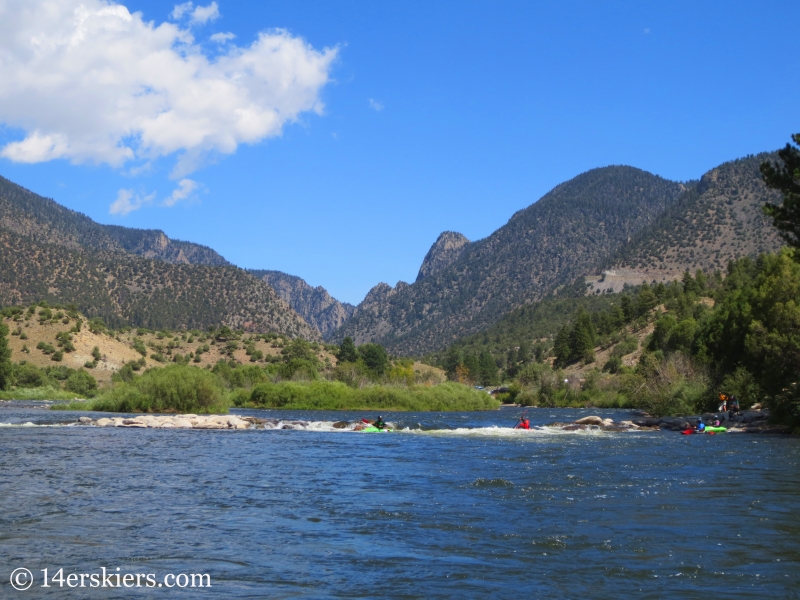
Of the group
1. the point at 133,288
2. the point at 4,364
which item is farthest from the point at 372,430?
the point at 133,288

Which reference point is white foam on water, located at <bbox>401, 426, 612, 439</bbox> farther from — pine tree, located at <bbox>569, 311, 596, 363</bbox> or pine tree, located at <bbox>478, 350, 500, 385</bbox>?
pine tree, located at <bbox>478, 350, 500, 385</bbox>

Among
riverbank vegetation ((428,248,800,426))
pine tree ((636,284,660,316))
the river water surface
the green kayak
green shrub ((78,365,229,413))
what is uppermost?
pine tree ((636,284,660,316))

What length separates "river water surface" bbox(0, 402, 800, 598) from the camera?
11.9 metres

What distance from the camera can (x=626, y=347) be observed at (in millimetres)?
118125

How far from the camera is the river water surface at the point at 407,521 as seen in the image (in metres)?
11.9

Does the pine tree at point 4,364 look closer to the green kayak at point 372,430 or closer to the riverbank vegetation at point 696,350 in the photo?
the green kayak at point 372,430

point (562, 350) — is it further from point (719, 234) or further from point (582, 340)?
point (719, 234)

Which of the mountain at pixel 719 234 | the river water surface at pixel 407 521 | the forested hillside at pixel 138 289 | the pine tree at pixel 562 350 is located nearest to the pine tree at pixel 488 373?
the pine tree at pixel 562 350

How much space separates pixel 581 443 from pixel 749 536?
2129 centimetres

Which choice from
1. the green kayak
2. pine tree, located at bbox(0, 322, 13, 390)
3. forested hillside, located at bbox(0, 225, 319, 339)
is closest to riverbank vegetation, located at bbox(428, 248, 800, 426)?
the green kayak

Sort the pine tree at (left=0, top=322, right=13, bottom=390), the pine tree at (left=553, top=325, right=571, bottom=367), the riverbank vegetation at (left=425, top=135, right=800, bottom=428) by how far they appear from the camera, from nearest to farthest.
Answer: the riverbank vegetation at (left=425, top=135, right=800, bottom=428)
the pine tree at (left=0, top=322, right=13, bottom=390)
the pine tree at (left=553, top=325, right=571, bottom=367)

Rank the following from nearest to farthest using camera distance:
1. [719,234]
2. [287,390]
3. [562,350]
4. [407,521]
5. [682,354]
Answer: [407,521] < [682,354] < [287,390] < [562,350] < [719,234]

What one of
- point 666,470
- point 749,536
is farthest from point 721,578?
point 666,470

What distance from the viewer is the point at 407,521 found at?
16750 millimetres
